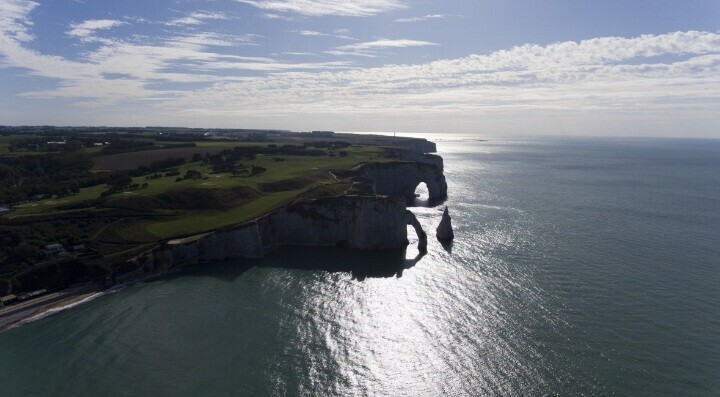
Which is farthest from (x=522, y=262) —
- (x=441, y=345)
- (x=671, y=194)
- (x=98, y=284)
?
(x=671, y=194)

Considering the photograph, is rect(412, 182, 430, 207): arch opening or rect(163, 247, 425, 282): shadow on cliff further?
rect(412, 182, 430, 207): arch opening

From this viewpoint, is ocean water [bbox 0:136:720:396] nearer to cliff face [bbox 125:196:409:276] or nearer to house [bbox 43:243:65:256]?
cliff face [bbox 125:196:409:276]

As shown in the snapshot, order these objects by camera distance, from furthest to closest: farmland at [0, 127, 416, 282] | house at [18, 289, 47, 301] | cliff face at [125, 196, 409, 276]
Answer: cliff face at [125, 196, 409, 276] < farmland at [0, 127, 416, 282] < house at [18, 289, 47, 301]

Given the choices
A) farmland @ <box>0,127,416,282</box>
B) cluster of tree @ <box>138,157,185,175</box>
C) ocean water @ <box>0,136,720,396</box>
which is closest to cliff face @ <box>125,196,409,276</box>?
ocean water @ <box>0,136,720,396</box>

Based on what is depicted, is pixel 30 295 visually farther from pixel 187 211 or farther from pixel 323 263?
pixel 323 263

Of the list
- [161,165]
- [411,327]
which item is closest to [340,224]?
[411,327]

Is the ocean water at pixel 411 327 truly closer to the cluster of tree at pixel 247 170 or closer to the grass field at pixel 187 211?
the grass field at pixel 187 211
